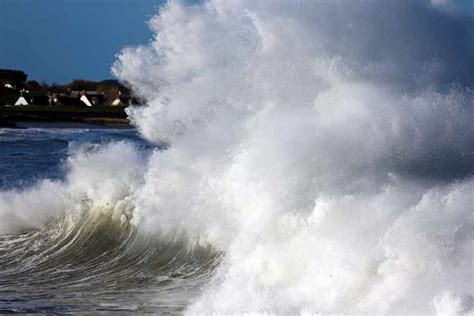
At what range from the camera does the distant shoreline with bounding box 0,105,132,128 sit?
7450 cm

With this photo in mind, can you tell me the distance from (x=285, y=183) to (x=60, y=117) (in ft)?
225

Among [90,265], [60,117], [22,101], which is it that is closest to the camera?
[90,265]

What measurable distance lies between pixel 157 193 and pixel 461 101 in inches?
194

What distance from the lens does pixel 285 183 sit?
12.0 meters

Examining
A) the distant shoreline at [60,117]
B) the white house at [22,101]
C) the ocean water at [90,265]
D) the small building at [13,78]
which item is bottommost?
the ocean water at [90,265]

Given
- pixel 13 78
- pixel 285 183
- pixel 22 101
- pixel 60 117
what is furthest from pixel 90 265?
pixel 13 78

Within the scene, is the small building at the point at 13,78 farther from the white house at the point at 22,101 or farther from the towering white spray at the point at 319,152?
the towering white spray at the point at 319,152

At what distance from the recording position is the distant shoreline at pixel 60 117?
74500 mm

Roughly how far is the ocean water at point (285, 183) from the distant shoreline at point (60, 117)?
180 feet

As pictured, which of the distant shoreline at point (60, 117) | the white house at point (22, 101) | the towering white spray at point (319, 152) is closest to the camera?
the towering white spray at point (319, 152)

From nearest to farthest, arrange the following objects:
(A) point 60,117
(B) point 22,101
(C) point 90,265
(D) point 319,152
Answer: (D) point 319,152 → (C) point 90,265 → (A) point 60,117 → (B) point 22,101

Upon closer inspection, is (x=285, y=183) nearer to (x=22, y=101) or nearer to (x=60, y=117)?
(x=60, y=117)

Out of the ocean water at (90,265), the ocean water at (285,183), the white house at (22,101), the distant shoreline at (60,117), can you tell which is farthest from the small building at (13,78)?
the ocean water at (285,183)

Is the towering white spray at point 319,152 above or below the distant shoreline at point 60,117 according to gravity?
below
